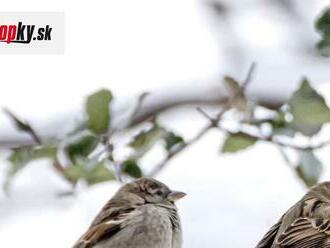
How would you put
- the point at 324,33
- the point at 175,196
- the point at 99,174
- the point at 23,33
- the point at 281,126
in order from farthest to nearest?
the point at 23,33 < the point at 175,196 < the point at 281,126 < the point at 99,174 < the point at 324,33

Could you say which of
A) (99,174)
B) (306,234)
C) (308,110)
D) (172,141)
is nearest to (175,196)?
(172,141)

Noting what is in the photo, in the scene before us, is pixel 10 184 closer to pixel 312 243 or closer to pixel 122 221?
pixel 122 221

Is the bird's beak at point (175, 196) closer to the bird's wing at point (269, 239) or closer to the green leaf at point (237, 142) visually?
the green leaf at point (237, 142)

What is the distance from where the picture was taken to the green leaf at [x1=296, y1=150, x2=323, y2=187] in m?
4.18

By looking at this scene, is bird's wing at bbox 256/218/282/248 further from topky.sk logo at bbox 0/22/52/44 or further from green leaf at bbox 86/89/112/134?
topky.sk logo at bbox 0/22/52/44

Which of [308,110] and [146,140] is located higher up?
[308,110]

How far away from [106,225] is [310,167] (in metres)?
0.76

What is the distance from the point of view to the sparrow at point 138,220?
4246 millimetres

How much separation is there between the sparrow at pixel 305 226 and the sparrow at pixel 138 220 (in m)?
0.35

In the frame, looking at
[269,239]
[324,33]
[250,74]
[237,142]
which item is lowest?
[269,239]

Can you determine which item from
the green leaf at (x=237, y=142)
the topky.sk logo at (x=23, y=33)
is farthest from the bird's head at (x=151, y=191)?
the topky.sk logo at (x=23, y=33)

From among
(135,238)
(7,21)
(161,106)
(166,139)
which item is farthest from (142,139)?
(7,21)

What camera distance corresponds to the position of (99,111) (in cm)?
425

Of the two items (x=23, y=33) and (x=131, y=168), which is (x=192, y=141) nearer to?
(x=131, y=168)
